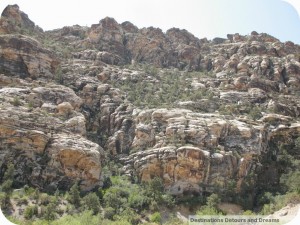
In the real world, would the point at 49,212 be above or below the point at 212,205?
above

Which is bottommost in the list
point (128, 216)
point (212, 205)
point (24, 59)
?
point (128, 216)

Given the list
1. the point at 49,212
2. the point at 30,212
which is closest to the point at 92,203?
the point at 49,212

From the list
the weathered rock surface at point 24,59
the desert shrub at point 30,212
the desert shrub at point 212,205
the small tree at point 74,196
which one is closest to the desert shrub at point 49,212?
the desert shrub at point 30,212

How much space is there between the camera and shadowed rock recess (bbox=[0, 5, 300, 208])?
118 feet

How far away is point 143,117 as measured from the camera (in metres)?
45.5

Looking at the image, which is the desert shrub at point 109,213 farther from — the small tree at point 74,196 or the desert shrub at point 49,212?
the desert shrub at point 49,212

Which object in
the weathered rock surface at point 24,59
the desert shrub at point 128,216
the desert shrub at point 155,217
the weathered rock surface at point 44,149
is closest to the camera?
the desert shrub at point 128,216

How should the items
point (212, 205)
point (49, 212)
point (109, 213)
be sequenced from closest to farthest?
point (49, 212)
point (109, 213)
point (212, 205)

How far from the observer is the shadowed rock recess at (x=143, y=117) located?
35.9 metres

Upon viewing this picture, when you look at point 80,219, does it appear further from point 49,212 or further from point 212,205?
point 212,205

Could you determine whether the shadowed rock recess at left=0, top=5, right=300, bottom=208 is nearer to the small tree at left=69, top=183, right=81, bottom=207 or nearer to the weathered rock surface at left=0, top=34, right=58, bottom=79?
the weathered rock surface at left=0, top=34, right=58, bottom=79

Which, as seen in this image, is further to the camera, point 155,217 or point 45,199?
point 155,217

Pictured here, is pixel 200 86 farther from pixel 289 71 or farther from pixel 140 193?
pixel 140 193

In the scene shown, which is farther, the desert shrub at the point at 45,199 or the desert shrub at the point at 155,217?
the desert shrub at the point at 155,217
